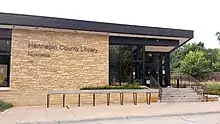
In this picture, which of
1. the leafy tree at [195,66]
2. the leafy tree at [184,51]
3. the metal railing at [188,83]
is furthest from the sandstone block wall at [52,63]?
the leafy tree at [184,51]

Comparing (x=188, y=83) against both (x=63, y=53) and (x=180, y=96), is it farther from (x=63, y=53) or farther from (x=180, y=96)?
(x=63, y=53)

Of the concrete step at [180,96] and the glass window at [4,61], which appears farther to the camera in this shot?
the concrete step at [180,96]

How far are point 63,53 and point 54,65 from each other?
35.6 inches

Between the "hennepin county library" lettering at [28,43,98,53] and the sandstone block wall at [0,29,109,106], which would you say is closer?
the sandstone block wall at [0,29,109,106]

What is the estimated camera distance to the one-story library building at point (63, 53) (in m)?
14.8

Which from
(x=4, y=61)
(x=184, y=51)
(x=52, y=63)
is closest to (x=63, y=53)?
(x=52, y=63)

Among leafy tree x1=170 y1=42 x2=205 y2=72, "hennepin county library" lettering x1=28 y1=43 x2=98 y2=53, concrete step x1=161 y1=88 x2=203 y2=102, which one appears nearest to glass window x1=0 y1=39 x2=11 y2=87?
"hennepin county library" lettering x1=28 y1=43 x2=98 y2=53

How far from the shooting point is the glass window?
49.1 feet

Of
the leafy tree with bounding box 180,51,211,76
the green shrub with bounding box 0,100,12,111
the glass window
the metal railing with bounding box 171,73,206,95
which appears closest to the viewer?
the green shrub with bounding box 0,100,12,111

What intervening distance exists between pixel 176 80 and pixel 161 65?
2.12 metres

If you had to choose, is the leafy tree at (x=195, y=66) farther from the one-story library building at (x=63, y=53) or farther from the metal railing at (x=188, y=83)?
the one-story library building at (x=63, y=53)

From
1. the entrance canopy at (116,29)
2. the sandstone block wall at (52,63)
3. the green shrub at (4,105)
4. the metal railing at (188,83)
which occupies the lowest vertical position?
the green shrub at (4,105)

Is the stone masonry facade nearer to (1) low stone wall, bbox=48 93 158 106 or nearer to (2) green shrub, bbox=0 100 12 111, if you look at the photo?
(1) low stone wall, bbox=48 93 158 106

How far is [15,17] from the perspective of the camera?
46.9 ft
